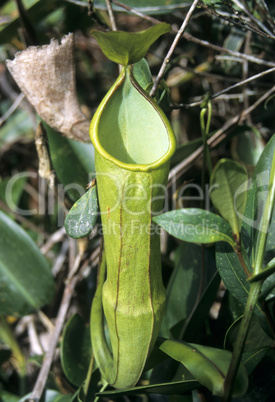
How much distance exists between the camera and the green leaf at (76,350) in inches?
34.4

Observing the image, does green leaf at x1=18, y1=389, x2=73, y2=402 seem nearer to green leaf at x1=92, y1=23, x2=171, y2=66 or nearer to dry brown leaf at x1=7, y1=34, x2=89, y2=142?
dry brown leaf at x1=7, y1=34, x2=89, y2=142

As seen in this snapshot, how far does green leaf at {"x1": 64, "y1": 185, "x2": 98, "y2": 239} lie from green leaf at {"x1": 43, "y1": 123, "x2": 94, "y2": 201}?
10.6 inches

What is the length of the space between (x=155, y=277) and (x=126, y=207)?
153 millimetres

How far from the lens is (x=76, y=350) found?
3.04 ft

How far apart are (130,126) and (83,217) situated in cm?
20

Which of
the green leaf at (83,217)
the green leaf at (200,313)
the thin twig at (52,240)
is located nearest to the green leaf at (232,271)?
the green leaf at (200,313)

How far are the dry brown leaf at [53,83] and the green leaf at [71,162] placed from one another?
28 mm

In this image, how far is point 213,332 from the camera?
2.82 ft

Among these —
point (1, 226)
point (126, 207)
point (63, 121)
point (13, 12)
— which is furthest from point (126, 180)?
point (13, 12)

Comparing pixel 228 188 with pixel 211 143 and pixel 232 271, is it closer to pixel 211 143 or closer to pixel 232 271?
pixel 232 271

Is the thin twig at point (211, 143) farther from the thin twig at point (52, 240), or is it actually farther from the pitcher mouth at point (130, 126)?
the thin twig at point (52, 240)

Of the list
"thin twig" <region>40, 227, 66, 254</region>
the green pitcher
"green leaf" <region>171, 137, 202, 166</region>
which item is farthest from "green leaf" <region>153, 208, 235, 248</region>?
"thin twig" <region>40, 227, 66, 254</region>

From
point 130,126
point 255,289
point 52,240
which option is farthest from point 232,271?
point 52,240

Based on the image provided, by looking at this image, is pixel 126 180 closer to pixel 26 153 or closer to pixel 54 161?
pixel 54 161
